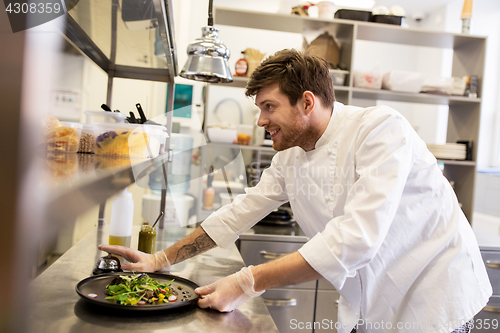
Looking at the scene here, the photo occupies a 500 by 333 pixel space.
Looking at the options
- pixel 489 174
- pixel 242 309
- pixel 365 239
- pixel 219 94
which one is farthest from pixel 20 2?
pixel 489 174

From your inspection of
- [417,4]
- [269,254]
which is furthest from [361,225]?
[417,4]

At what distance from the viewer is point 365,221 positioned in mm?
1006

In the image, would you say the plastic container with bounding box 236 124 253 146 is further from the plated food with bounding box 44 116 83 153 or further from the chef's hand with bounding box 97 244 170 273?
the plated food with bounding box 44 116 83 153

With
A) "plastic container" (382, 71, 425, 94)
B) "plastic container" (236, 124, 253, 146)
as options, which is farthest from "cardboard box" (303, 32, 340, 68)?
"plastic container" (236, 124, 253, 146)

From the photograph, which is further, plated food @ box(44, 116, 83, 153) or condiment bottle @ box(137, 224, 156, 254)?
condiment bottle @ box(137, 224, 156, 254)

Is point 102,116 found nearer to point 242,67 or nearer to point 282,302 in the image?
point 282,302

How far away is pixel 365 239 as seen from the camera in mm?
987

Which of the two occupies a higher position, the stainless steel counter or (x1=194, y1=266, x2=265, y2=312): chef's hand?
(x1=194, y1=266, x2=265, y2=312): chef's hand

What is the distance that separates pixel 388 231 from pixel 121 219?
95 cm

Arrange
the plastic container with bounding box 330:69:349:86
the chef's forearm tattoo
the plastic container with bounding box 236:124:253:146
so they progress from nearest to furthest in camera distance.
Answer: the chef's forearm tattoo
the plastic container with bounding box 330:69:349:86
the plastic container with bounding box 236:124:253:146

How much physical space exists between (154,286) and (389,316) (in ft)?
2.43

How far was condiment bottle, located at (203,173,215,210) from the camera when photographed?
286 centimetres

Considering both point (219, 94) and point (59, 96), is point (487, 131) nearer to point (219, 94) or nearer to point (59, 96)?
point (219, 94)

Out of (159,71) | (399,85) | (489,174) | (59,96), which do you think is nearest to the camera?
(159,71)
